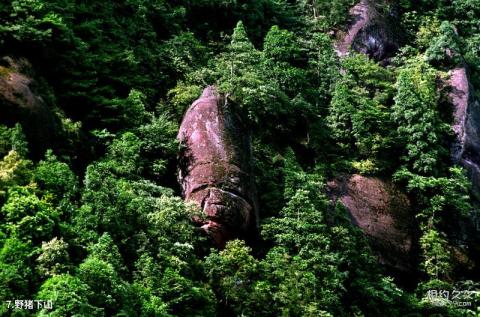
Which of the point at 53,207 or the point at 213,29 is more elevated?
the point at 213,29

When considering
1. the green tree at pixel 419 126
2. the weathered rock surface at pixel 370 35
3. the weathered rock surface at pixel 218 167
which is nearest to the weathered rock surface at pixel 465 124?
the green tree at pixel 419 126

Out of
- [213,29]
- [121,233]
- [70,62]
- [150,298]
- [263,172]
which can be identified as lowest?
[150,298]

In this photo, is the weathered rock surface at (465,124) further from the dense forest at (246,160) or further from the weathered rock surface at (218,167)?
the weathered rock surface at (218,167)

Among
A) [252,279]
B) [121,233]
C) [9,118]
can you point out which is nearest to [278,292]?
[252,279]

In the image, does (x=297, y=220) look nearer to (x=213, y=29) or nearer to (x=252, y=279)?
(x=252, y=279)

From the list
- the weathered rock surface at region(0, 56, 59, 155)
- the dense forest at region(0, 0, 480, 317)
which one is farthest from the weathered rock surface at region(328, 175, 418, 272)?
the weathered rock surface at region(0, 56, 59, 155)

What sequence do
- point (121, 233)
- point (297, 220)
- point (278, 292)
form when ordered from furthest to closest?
point (297, 220) → point (278, 292) → point (121, 233)

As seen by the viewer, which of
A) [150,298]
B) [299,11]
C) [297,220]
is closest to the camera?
[150,298]
